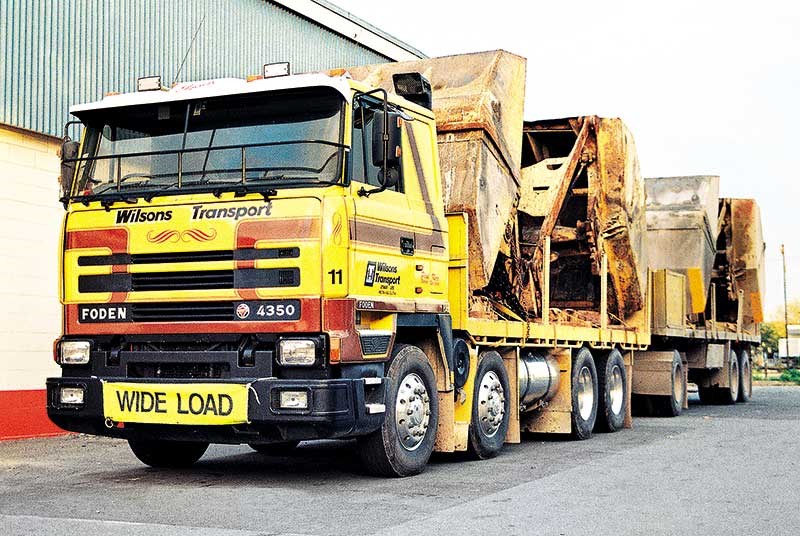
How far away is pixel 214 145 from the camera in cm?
884

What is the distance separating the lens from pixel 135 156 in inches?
356

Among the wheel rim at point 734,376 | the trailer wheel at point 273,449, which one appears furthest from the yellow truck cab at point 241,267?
the wheel rim at point 734,376

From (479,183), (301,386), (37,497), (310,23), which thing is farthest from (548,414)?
(310,23)

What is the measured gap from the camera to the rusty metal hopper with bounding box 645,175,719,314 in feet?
62.9

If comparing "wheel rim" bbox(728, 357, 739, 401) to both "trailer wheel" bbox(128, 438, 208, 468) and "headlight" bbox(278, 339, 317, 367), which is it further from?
"headlight" bbox(278, 339, 317, 367)

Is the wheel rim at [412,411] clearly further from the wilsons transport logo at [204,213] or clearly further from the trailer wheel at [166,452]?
the trailer wheel at [166,452]

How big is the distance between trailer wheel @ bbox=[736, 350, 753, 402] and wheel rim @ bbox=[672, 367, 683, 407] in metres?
5.15

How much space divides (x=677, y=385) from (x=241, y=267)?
36.2 ft

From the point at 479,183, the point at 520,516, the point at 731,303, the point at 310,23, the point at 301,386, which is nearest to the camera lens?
the point at 520,516

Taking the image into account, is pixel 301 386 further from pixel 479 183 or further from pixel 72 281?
pixel 479 183

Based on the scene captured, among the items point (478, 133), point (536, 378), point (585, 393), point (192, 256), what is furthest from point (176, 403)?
point (585, 393)

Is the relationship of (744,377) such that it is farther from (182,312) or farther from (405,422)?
(182,312)

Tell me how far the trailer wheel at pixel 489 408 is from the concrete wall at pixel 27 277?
19.7 feet

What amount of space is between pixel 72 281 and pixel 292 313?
2003mm
